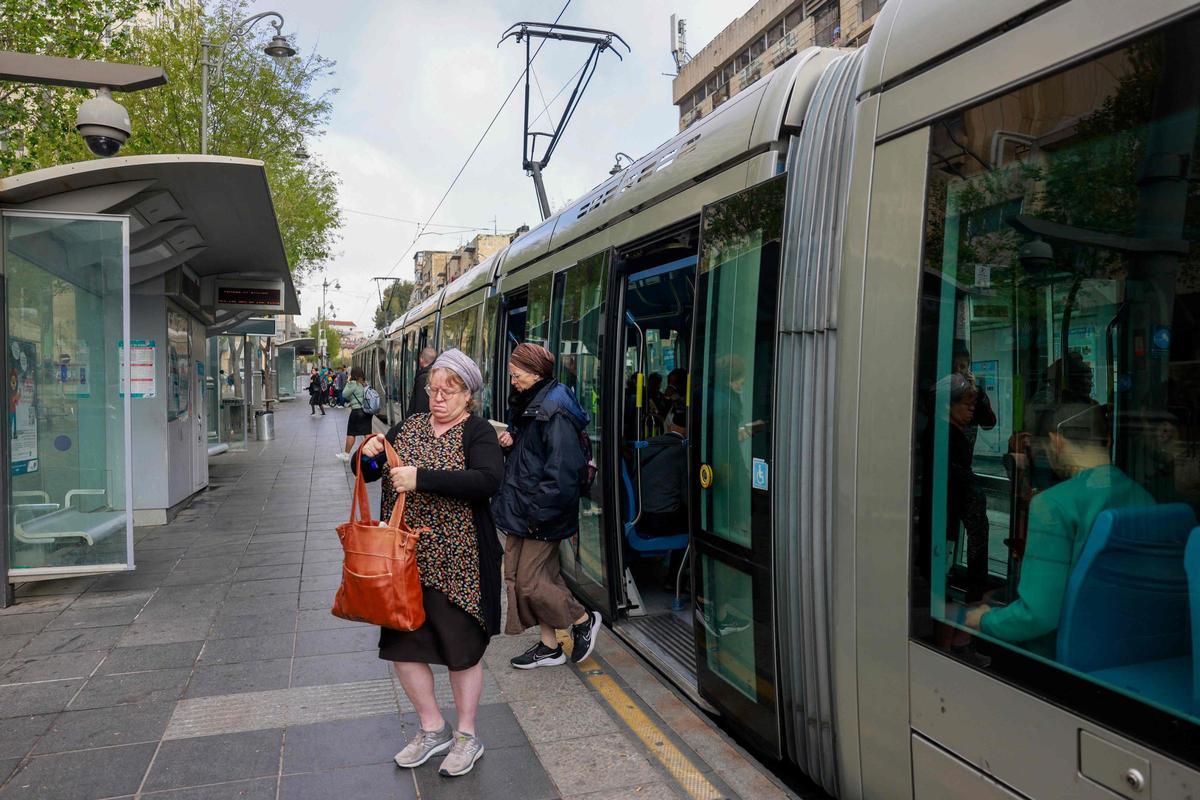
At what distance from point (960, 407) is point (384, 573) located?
2045mm

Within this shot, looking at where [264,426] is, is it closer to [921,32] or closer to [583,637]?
[583,637]

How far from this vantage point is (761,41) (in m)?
36.2

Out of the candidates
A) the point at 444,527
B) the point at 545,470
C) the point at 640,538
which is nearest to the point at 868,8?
the point at 640,538

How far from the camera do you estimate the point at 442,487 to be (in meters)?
3.20

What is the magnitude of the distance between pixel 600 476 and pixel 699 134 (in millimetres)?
2061

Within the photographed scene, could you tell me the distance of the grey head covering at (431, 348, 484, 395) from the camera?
341cm

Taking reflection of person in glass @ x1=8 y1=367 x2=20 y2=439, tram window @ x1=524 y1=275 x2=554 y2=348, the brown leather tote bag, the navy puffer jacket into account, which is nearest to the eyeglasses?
the brown leather tote bag

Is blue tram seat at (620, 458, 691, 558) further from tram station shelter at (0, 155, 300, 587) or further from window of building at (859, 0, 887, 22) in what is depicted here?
window of building at (859, 0, 887, 22)

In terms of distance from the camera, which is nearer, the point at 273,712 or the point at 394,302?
the point at 273,712

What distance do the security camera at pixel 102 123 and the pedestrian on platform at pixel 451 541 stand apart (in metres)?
4.28

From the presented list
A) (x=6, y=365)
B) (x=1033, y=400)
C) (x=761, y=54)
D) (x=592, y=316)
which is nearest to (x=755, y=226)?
(x=1033, y=400)

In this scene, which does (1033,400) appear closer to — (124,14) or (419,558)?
(419,558)

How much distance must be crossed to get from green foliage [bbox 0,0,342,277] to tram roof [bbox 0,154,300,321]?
176 inches

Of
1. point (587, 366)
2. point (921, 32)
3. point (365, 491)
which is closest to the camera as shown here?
point (921, 32)
